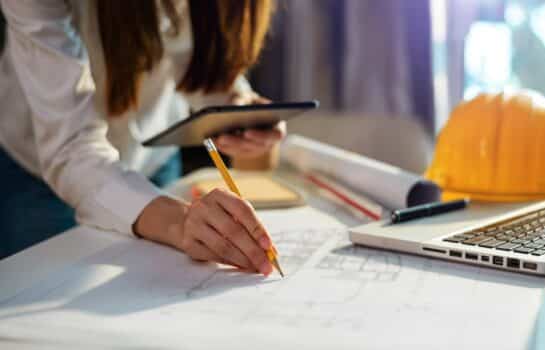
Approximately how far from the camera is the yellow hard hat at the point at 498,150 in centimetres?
85

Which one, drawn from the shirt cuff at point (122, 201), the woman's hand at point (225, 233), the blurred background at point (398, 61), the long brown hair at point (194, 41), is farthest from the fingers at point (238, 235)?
the blurred background at point (398, 61)

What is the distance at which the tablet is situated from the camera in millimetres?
810

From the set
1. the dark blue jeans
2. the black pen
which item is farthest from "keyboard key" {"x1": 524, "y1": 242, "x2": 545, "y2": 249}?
the dark blue jeans

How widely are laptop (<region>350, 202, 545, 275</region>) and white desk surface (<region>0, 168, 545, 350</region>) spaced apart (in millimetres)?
12

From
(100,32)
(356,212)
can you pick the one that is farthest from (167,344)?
(100,32)

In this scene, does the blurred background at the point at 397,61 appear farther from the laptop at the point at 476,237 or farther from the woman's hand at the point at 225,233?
the woman's hand at the point at 225,233

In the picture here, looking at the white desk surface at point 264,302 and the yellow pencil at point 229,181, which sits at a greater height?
the yellow pencil at point 229,181

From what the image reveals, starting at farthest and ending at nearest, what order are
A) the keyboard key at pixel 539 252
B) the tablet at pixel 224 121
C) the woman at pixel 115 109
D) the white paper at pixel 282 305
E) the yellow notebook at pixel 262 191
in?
the yellow notebook at pixel 262 191 < the tablet at pixel 224 121 < the woman at pixel 115 109 < the keyboard key at pixel 539 252 < the white paper at pixel 282 305

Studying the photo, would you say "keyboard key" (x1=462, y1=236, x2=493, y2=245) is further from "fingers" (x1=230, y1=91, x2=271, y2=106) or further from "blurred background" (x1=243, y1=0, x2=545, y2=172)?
"blurred background" (x1=243, y1=0, x2=545, y2=172)

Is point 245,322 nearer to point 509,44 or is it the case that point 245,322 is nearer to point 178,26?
point 178,26

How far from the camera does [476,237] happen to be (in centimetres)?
67

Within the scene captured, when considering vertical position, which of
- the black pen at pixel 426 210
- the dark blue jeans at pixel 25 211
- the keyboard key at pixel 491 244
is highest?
the keyboard key at pixel 491 244

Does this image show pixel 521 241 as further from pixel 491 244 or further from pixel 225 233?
pixel 225 233

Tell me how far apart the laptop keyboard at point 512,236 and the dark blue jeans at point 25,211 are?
22.2 inches
